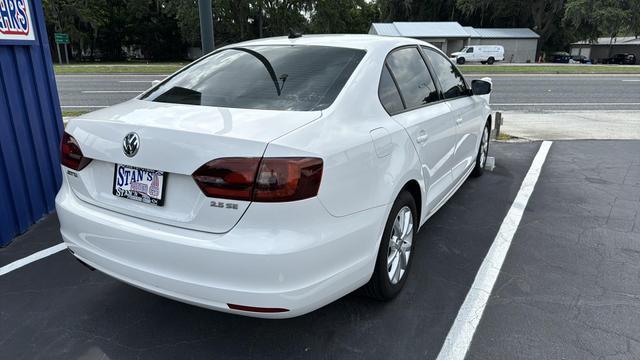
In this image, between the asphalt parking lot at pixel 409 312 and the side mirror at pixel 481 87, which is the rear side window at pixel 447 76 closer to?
the side mirror at pixel 481 87

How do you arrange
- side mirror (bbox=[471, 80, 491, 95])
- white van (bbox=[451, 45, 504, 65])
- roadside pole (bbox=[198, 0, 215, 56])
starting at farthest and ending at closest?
white van (bbox=[451, 45, 504, 65])
roadside pole (bbox=[198, 0, 215, 56])
side mirror (bbox=[471, 80, 491, 95])

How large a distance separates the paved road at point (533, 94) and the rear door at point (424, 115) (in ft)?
31.7

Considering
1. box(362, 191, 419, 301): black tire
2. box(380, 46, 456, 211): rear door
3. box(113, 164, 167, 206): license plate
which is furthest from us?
box(380, 46, 456, 211): rear door

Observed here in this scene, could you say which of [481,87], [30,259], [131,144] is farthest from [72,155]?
[481,87]

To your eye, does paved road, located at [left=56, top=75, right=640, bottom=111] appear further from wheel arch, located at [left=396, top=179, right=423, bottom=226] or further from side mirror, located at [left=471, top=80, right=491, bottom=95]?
wheel arch, located at [left=396, top=179, right=423, bottom=226]

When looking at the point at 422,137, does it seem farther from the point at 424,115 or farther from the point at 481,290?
the point at 481,290

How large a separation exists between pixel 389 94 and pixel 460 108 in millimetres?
1417

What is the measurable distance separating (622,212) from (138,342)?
4.64 meters

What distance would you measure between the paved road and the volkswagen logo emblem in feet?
34.3

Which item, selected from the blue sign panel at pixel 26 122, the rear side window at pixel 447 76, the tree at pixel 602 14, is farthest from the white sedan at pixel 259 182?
the tree at pixel 602 14

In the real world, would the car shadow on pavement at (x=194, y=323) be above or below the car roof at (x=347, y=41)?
below

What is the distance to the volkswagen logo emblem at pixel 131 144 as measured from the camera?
7.25 ft

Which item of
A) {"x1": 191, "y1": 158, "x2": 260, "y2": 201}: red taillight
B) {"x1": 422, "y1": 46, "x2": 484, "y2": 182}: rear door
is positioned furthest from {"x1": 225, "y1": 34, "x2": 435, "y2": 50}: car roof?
{"x1": 191, "y1": 158, "x2": 260, "y2": 201}: red taillight

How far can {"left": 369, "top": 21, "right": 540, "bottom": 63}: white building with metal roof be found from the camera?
160ft
